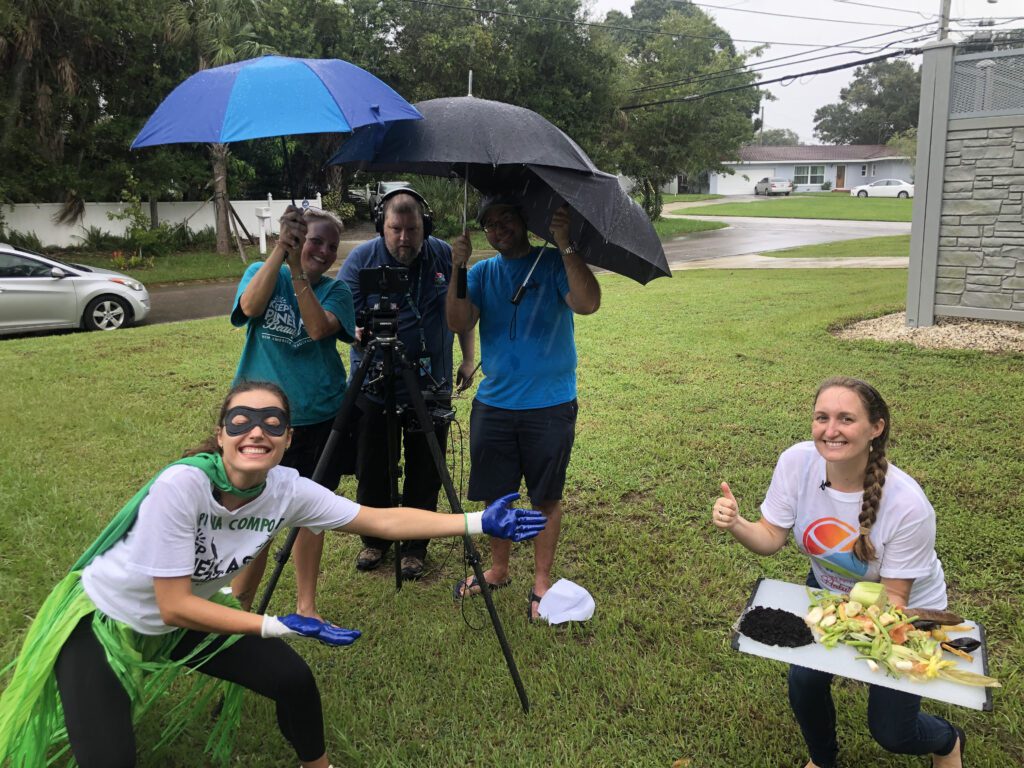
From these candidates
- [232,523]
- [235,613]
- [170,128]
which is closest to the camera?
[235,613]

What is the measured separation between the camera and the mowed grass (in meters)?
2.70

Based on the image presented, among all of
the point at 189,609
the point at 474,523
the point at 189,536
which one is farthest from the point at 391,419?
the point at 189,609

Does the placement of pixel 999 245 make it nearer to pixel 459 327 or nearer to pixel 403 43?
pixel 459 327

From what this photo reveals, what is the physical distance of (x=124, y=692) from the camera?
7.16 feet

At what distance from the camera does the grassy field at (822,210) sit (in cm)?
3350

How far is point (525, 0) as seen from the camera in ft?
81.7

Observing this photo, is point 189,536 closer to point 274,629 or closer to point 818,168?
point 274,629

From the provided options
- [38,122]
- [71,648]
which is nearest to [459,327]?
[71,648]

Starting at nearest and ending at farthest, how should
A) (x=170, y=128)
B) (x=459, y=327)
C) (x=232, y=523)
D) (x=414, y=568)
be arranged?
(x=232, y=523) < (x=170, y=128) < (x=459, y=327) < (x=414, y=568)

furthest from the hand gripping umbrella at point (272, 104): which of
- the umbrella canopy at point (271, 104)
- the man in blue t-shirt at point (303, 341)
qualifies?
the man in blue t-shirt at point (303, 341)

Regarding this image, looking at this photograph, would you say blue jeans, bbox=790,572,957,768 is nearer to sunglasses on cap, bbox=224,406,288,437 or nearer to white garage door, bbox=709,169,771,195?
sunglasses on cap, bbox=224,406,288,437

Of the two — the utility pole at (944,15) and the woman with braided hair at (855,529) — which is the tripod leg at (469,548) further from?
the utility pole at (944,15)

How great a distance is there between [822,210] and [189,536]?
3993 cm

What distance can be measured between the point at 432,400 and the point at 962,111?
756 cm
